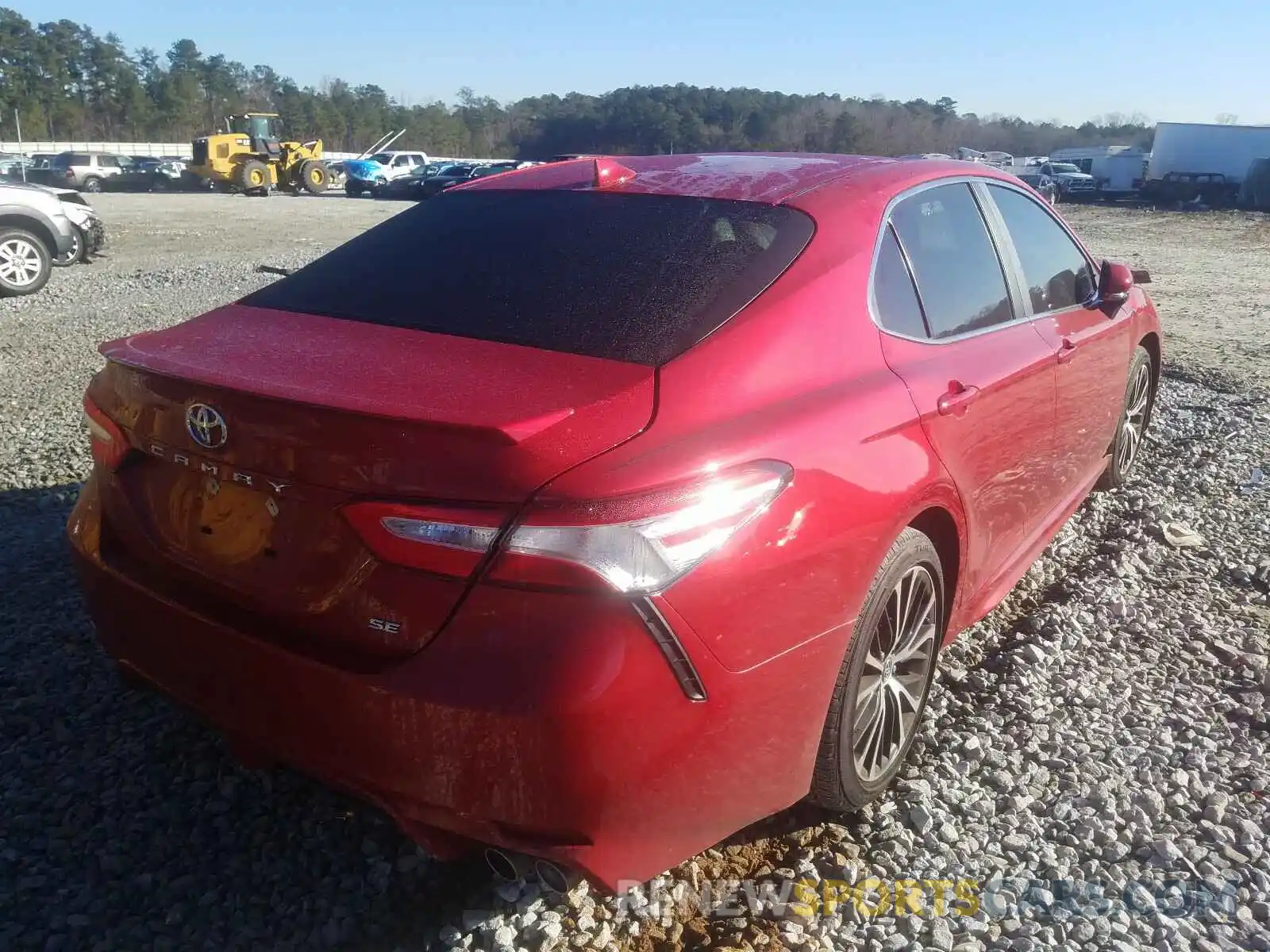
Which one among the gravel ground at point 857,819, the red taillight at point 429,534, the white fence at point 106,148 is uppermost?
the white fence at point 106,148

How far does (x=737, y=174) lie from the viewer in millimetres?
3002

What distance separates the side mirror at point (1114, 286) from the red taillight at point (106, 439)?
358 centimetres

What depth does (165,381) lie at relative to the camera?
2160mm

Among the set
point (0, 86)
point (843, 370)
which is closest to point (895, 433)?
point (843, 370)

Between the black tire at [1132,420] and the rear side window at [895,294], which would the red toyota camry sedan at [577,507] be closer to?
the rear side window at [895,294]

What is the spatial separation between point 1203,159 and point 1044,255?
48.1 meters

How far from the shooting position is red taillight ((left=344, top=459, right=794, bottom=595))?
1748 mm

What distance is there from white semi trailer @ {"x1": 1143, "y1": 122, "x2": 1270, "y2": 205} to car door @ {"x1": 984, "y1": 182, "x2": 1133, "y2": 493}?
43.7 meters

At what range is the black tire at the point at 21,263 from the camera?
1125 centimetres

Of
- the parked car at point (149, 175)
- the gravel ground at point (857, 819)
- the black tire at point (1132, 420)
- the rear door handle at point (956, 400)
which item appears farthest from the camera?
the parked car at point (149, 175)

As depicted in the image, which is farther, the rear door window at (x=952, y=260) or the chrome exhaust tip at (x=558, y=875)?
the rear door window at (x=952, y=260)

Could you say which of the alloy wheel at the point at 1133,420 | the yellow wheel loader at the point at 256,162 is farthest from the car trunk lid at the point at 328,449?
the yellow wheel loader at the point at 256,162

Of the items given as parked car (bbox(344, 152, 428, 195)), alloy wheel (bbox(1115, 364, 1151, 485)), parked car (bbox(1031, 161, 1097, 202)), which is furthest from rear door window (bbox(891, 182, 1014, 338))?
parked car (bbox(1031, 161, 1097, 202))

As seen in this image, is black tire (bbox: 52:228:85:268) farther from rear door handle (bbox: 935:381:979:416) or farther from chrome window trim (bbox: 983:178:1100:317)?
rear door handle (bbox: 935:381:979:416)
